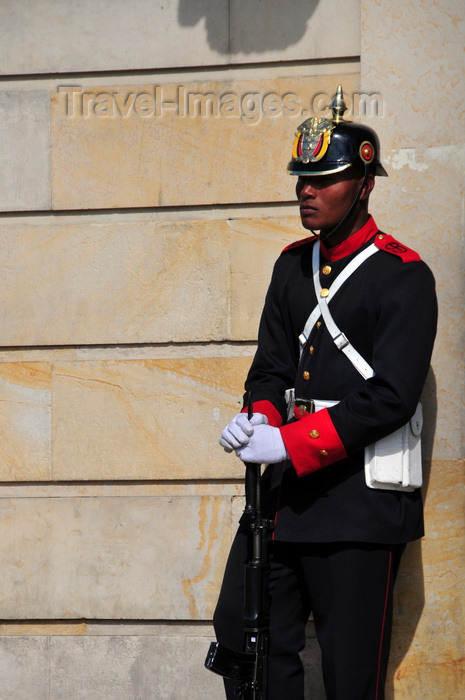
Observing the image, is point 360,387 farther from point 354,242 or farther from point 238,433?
point 354,242

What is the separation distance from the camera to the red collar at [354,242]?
3861 millimetres

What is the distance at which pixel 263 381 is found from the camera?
4070mm

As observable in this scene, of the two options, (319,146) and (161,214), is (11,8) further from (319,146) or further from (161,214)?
(319,146)

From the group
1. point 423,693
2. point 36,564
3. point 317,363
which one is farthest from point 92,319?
point 423,693

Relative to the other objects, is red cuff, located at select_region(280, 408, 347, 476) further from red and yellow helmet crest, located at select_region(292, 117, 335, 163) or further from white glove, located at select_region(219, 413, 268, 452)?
red and yellow helmet crest, located at select_region(292, 117, 335, 163)

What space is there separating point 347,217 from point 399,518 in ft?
3.60

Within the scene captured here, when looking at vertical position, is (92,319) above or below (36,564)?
above

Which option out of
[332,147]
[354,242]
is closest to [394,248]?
[354,242]

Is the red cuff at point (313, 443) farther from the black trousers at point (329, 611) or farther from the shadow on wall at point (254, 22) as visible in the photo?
the shadow on wall at point (254, 22)

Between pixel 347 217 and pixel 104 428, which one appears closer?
pixel 347 217

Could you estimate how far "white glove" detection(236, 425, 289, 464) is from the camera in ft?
12.0

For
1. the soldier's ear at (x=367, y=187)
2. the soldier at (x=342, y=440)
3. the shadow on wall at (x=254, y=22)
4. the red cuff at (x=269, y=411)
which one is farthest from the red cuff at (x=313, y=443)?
the shadow on wall at (x=254, y=22)

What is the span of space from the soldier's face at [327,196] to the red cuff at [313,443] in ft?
2.28

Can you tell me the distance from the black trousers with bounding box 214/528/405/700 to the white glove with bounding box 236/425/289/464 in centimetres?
36
